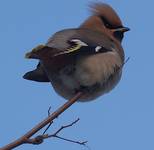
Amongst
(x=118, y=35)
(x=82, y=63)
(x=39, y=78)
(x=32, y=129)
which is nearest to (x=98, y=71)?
(x=82, y=63)

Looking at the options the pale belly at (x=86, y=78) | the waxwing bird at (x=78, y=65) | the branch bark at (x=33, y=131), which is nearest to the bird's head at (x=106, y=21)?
the waxwing bird at (x=78, y=65)

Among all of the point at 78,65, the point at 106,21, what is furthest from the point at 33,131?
the point at 106,21

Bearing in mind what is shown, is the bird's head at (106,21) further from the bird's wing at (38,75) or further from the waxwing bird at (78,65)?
the bird's wing at (38,75)

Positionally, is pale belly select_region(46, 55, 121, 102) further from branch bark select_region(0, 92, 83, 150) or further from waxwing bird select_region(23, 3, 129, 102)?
branch bark select_region(0, 92, 83, 150)

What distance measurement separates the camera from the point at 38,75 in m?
4.34

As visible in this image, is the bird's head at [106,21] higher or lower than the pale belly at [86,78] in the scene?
higher

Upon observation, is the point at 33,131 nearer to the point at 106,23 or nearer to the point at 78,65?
the point at 78,65

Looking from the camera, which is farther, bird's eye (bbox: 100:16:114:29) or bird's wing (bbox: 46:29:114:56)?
bird's eye (bbox: 100:16:114:29)

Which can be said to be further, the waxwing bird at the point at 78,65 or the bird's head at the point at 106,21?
the bird's head at the point at 106,21

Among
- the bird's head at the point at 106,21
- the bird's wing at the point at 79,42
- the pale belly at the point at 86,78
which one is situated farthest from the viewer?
the bird's head at the point at 106,21

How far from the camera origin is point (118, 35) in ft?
17.4

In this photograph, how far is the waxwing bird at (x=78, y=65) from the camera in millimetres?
3845

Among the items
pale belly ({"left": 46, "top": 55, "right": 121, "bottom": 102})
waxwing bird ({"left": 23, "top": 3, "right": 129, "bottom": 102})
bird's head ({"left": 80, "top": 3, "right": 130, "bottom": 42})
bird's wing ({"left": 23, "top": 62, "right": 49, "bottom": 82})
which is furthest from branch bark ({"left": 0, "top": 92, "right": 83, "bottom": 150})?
bird's head ({"left": 80, "top": 3, "right": 130, "bottom": 42})

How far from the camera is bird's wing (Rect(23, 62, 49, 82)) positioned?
4336 mm
